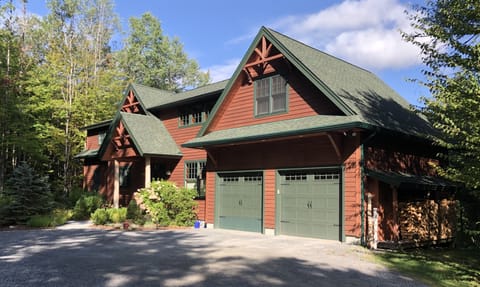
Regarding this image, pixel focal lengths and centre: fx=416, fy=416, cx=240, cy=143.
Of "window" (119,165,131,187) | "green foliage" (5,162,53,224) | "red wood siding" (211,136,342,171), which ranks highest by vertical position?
"red wood siding" (211,136,342,171)

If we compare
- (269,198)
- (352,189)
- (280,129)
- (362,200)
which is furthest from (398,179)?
(269,198)

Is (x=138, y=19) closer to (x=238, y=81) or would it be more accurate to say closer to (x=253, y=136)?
(x=238, y=81)

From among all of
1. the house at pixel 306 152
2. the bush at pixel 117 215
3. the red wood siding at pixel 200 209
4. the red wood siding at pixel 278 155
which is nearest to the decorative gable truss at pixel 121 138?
the house at pixel 306 152

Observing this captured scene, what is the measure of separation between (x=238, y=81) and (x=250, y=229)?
231 inches

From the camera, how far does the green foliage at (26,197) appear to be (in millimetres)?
17250

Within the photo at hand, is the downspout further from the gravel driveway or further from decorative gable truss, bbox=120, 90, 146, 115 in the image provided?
decorative gable truss, bbox=120, 90, 146, 115

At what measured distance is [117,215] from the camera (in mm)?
18438

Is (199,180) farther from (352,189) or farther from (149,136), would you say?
(352,189)

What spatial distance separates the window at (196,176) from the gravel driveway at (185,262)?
18.6 ft

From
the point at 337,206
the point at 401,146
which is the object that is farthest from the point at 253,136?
the point at 401,146

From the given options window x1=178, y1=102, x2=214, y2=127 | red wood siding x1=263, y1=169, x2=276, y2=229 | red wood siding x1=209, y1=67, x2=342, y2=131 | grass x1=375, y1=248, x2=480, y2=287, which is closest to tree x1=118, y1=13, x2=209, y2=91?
window x1=178, y1=102, x2=214, y2=127

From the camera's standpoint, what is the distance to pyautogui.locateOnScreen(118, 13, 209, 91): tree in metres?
Result: 47.3

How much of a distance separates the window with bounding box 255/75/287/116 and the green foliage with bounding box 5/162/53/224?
9.99m

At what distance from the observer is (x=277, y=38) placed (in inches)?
594
